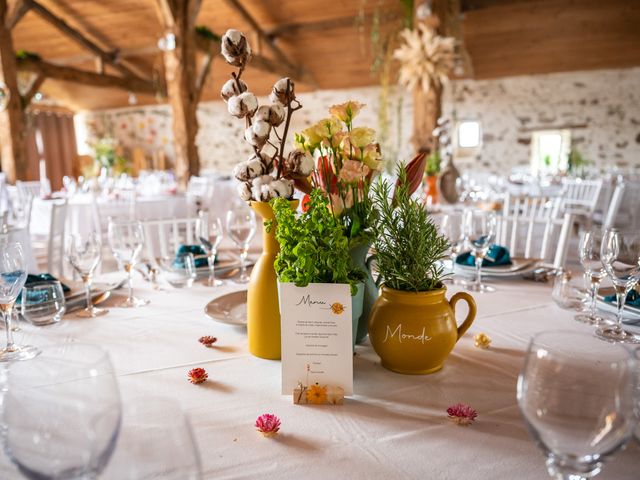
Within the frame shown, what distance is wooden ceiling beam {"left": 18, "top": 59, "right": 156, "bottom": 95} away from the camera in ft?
22.5

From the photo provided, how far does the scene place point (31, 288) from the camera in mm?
1119

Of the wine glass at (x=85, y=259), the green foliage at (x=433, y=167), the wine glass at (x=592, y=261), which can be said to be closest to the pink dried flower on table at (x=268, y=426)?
the wine glass at (x=85, y=259)

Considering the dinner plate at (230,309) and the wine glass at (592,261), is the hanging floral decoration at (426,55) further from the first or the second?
the dinner plate at (230,309)

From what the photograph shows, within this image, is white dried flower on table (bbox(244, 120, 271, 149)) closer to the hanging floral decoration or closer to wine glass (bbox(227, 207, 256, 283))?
wine glass (bbox(227, 207, 256, 283))

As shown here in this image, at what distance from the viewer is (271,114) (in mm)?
827

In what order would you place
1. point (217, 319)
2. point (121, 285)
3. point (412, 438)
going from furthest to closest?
1. point (121, 285)
2. point (217, 319)
3. point (412, 438)

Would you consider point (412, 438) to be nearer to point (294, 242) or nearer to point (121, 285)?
point (294, 242)

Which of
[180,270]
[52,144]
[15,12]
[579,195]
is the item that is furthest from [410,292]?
[52,144]

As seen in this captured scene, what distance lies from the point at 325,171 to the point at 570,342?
1.66 feet

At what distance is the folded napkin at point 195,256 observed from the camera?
154 centimetres

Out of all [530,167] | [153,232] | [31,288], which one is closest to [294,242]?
[31,288]

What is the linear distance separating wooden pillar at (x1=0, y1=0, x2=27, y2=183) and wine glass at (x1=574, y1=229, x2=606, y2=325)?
246 inches

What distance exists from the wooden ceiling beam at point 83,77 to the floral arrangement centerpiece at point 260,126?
7.46m

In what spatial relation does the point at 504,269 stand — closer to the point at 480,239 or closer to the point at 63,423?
the point at 480,239
